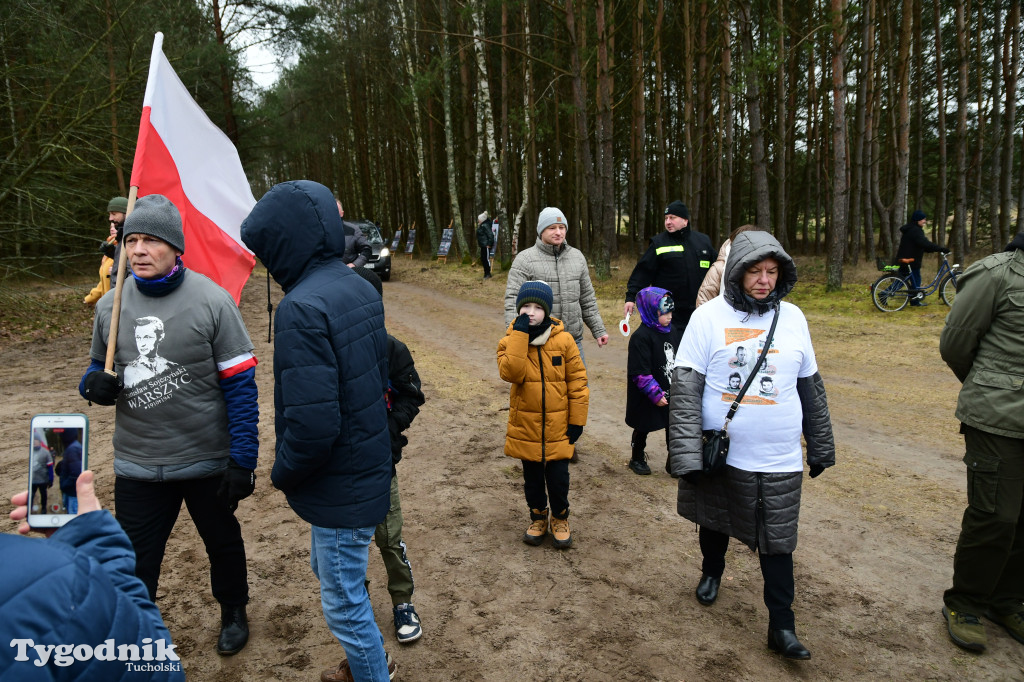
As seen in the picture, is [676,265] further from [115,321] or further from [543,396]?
[115,321]

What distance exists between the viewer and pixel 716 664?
9.67 feet

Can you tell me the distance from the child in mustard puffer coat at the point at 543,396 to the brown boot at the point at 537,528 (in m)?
0.08

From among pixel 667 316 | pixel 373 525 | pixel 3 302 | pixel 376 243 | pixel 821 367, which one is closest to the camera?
pixel 373 525

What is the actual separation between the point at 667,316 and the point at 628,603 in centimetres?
221

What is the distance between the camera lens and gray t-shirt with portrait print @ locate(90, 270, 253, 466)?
8.90 feet

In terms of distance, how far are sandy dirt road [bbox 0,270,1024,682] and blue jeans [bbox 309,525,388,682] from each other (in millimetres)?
578

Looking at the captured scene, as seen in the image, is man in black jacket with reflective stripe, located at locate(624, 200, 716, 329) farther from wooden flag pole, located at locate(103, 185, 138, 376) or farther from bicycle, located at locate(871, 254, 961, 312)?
bicycle, located at locate(871, 254, 961, 312)

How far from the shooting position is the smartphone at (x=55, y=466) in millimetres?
1739

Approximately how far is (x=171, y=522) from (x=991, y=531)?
12.6 feet

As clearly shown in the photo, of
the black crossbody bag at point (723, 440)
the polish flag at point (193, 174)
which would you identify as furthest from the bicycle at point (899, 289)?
the polish flag at point (193, 174)

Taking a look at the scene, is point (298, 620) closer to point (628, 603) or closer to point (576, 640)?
point (576, 640)

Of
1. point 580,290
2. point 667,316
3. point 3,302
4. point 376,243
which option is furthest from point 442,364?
point 376,243

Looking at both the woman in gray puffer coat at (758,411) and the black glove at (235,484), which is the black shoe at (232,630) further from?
the woman in gray puffer coat at (758,411)

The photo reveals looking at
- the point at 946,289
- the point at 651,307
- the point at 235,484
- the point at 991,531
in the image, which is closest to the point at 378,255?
the point at 946,289
